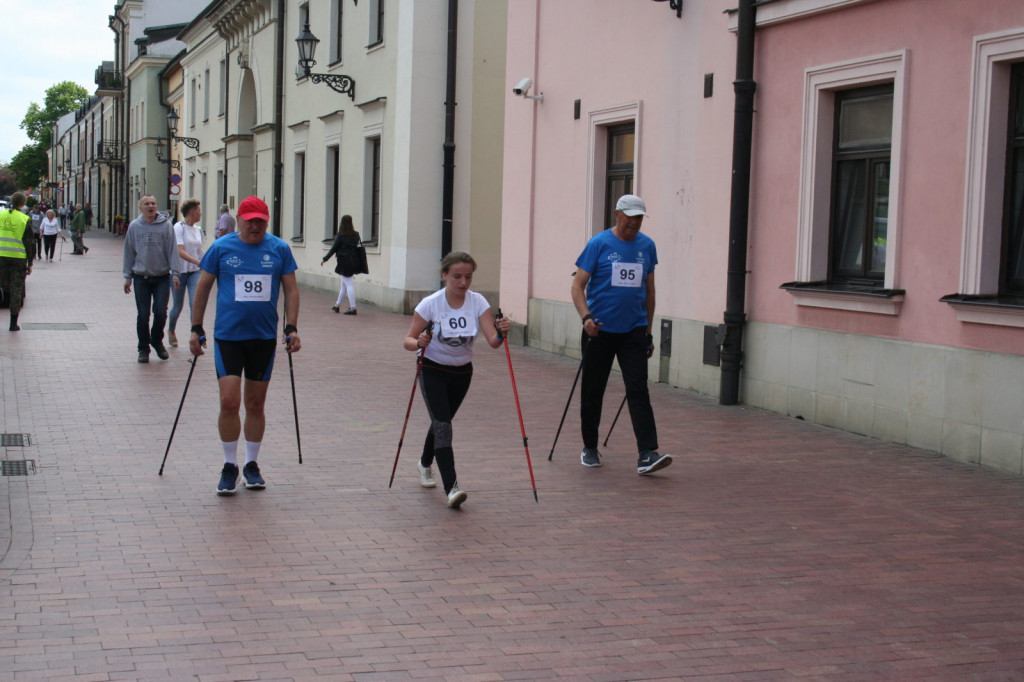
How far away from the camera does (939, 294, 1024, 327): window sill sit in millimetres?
8227

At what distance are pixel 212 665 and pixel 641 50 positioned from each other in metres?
10.4

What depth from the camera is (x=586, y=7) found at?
14.8 meters

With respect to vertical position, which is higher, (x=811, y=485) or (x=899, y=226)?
(x=899, y=226)

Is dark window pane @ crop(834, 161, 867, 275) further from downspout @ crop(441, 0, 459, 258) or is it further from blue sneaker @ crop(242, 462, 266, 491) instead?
downspout @ crop(441, 0, 459, 258)

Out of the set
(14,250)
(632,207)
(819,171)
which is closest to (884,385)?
(819,171)

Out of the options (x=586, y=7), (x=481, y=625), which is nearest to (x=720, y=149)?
(x=586, y=7)

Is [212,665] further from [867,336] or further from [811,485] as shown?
[867,336]

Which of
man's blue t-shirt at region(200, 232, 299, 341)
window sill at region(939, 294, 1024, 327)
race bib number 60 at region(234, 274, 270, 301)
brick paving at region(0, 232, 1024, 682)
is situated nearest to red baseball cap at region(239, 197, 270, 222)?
man's blue t-shirt at region(200, 232, 299, 341)

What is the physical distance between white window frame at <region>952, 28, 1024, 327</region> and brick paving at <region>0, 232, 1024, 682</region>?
4.53 feet

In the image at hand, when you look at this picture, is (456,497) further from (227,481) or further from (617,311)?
(617,311)

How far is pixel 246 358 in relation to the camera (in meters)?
7.32

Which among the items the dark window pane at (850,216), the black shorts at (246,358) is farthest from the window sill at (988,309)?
the black shorts at (246,358)

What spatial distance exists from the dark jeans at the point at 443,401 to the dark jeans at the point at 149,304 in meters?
7.08

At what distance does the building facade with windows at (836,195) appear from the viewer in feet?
28.3
